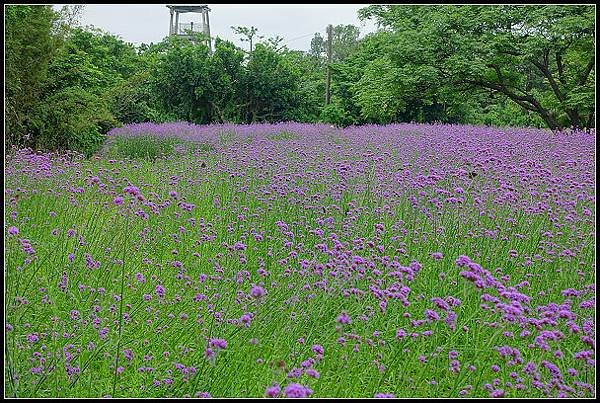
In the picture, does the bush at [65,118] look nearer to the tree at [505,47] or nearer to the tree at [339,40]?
the tree at [505,47]

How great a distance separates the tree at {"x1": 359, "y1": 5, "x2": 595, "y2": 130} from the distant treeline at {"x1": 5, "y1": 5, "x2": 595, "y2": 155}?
0.03 meters

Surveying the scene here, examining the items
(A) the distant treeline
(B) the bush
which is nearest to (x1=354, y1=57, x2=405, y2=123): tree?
(A) the distant treeline

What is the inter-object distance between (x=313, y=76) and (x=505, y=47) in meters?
13.9

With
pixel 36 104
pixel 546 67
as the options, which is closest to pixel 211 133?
pixel 36 104

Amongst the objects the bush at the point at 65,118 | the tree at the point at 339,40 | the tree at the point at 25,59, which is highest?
the tree at the point at 339,40

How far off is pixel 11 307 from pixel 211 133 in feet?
35.9

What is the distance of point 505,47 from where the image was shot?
1338 cm

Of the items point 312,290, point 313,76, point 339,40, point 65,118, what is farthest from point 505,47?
point 339,40

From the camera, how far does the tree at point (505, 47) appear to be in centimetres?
1262

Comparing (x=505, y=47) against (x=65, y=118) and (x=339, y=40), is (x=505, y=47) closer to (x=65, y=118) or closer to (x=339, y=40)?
(x=65, y=118)

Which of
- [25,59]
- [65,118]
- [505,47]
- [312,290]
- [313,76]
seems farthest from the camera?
[313,76]

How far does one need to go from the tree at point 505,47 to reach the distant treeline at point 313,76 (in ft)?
0.10

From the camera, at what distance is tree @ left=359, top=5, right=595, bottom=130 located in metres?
12.6

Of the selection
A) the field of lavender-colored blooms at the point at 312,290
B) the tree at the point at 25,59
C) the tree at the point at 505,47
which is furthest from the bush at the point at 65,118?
the tree at the point at 505,47
